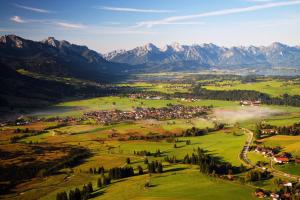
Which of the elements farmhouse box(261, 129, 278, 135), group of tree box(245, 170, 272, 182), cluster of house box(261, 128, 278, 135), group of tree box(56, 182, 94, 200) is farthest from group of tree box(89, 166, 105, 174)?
farmhouse box(261, 129, 278, 135)

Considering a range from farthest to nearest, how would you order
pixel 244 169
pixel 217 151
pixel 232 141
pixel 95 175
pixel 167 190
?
pixel 232 141, pixel 217 151, pixel 95 175, pixel 244 169, pixel 167 190

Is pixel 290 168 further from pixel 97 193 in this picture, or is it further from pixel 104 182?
pixel 97 193

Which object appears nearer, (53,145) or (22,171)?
(22,171)

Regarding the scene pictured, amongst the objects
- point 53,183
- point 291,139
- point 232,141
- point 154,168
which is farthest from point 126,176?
point 291,139

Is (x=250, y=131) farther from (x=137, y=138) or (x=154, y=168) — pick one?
(x=154, y=168)

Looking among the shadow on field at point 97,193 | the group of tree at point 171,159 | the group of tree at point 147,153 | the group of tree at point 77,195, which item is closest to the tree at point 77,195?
the group of tree at point 77,195

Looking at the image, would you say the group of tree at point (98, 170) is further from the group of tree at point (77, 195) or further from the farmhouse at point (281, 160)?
the farmhouse at point (281, 160)

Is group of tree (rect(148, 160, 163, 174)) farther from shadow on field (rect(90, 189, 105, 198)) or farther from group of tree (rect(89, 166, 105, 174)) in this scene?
shadow on field (rect(90, 189, 105, 198))
